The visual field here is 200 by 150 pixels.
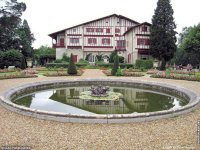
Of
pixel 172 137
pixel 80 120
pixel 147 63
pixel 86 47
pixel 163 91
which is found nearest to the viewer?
pixel 172 137

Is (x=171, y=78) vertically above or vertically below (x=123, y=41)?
below

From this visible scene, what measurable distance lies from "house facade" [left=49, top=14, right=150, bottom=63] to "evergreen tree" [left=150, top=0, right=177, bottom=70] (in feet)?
21.2

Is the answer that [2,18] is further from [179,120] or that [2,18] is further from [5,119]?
[179,120]

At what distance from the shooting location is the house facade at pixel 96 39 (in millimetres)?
41281

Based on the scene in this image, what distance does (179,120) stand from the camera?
7305 mm

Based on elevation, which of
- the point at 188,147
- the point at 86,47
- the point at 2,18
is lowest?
the point at 188,147

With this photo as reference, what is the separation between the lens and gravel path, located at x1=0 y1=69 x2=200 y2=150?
5.27m

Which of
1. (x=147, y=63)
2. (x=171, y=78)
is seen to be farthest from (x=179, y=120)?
(x=147, y=63)

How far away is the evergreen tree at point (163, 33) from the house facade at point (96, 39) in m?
6.46

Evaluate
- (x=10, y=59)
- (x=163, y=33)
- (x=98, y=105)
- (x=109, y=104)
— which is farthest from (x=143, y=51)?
(x=98, y=105)

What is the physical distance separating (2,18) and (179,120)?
37.6 metres

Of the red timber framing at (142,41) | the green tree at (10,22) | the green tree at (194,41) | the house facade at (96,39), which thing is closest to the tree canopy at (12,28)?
the green tree at (10,22)

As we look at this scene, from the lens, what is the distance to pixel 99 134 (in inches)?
236

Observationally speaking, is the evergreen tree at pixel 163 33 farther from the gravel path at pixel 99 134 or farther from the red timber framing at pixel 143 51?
the gravel path at pixel 99 134
